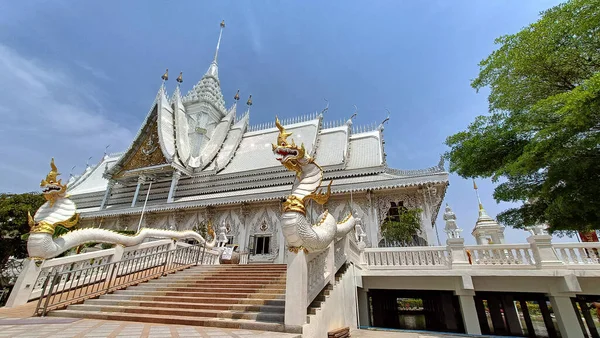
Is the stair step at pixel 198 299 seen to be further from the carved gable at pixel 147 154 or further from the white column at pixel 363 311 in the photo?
the carved gable at pixel 147 154

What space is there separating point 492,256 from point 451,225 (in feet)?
3.60

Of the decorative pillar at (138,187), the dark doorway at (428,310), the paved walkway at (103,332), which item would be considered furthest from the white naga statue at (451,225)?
the decorative pillar at (138,187)

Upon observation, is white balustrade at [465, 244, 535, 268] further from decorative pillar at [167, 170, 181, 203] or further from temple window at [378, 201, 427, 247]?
decorative pillar at [167, 170, 181, 203]

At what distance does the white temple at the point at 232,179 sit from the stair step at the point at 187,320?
7.50 m

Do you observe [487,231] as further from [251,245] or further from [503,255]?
[251,245]

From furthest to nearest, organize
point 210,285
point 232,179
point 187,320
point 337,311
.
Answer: point 232,179 < point 210,285 < point 337,311 < point 187,320

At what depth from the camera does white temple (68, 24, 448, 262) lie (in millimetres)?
11242

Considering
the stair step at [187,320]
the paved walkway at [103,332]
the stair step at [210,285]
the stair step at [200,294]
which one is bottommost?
the paved walkway at [103,332]

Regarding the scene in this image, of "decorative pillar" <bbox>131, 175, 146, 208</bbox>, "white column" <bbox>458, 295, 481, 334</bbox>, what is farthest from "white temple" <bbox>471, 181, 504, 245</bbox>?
"decorative pillar" <bbox>131, 175, 146, 208</bbox>

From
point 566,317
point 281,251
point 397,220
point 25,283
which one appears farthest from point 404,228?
point 25,283

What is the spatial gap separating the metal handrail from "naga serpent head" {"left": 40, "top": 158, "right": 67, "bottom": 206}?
1.54 meters

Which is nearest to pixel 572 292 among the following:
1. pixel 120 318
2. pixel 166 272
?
pixel 120 318

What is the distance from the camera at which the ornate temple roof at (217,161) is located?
13188mm

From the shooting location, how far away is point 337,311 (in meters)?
4.63
